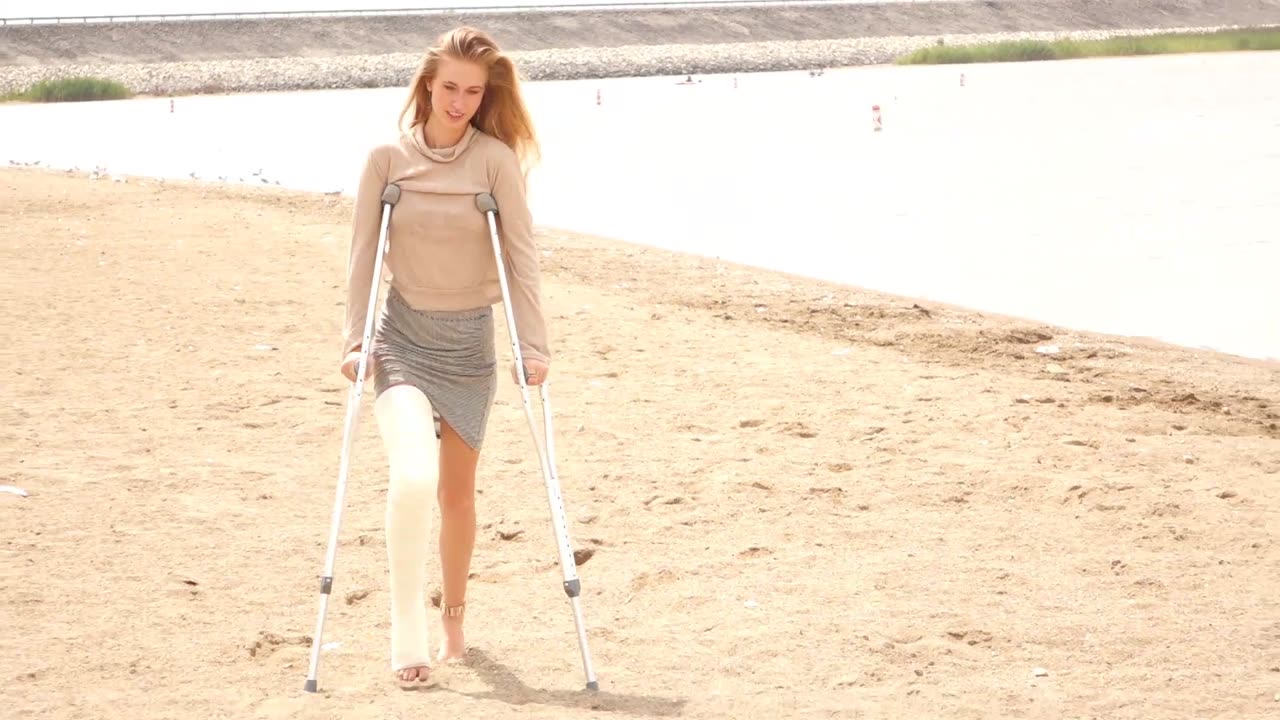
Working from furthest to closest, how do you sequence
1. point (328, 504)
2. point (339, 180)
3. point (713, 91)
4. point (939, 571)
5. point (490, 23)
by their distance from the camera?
point (490, 23) → point (713, 91) → point (339, 180) → point (328, 504) → point (939, 571)

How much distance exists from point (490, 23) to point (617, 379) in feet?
283

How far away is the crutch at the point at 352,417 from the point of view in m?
5.48

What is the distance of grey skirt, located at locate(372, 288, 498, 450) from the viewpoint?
5625 millimetres

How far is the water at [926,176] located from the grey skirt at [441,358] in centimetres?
833

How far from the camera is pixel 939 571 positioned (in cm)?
705

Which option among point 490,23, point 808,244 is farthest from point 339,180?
point 490,23

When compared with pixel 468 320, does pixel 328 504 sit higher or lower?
lower

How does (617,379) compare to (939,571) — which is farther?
(617,379)

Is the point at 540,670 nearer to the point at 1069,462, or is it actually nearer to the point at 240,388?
the point at 1069,462

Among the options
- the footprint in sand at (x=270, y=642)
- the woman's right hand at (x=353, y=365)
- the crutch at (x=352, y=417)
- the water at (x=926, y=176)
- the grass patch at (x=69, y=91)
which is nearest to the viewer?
the crutch at (x=352, y=417)

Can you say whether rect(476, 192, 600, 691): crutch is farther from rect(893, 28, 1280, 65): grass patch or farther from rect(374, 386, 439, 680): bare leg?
rect(893, 28, 1280, 65): grass patch

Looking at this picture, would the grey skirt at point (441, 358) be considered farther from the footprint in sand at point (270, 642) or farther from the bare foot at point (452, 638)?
the footprint in sand at point (270, 642)

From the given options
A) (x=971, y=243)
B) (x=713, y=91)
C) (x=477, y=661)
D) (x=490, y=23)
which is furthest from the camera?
(x=490, y=23)

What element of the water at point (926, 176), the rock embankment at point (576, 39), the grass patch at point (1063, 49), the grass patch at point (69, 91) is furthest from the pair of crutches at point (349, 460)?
the grass patch at point (1063, 49)
